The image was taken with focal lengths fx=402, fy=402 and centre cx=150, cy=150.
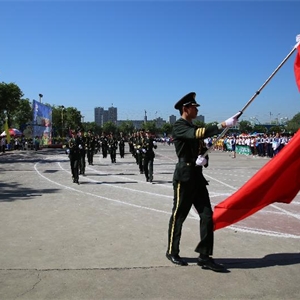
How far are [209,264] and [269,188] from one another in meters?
1.23

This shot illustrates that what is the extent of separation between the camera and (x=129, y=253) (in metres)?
5.56

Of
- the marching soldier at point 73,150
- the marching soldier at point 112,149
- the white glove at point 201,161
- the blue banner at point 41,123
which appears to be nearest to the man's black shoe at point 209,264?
the white glove at point 201,161

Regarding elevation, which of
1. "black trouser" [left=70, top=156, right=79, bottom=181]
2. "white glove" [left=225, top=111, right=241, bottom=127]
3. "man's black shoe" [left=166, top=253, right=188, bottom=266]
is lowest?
"man's black shoe" [left=166, top=253, right=188, bottom=266]

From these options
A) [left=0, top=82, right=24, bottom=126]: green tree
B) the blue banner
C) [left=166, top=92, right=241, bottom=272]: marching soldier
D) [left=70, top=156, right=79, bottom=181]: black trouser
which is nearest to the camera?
[left=166, top=92, right=241, bottom=272]: marching soldier

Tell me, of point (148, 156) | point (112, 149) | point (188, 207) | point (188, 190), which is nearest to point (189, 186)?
point (188, 190)

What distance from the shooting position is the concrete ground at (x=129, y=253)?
4.28m

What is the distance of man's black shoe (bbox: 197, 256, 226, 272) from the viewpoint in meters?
4.88

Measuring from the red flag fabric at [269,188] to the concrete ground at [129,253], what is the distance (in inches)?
25.7

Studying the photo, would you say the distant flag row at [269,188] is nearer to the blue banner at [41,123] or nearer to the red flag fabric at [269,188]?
the red flag fabric at [269,188]

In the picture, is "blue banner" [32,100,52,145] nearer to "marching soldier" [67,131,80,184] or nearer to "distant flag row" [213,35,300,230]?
"marching soldier" [67,131,80,184]

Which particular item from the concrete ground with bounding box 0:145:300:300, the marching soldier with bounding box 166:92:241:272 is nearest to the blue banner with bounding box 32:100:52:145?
the concrete ground with bounding box 0:145:300:300

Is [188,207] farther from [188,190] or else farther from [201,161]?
[201,161]

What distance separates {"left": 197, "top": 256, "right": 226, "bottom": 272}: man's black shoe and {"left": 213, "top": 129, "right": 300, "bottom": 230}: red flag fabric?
447 millimetres

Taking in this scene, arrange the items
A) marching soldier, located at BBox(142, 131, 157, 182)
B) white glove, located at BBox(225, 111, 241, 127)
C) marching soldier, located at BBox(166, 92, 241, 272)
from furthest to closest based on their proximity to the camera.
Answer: marching soldier, located at BBox(142, 131, 157, 182) → marching soldier, located at BBox(166, 92, 241, 272) → white glove, located at BBox(225, 111, 241, 127)
